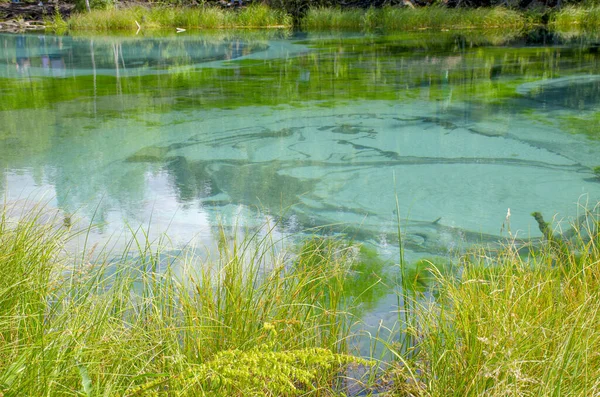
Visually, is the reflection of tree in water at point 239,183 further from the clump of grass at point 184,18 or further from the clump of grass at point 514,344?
the clump of grass at point 184,18

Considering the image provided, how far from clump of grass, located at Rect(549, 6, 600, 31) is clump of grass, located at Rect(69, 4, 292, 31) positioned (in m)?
7.28

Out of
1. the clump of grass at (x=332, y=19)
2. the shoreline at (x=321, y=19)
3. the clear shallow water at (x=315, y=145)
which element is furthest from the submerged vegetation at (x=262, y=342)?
the clump of grass at (x=332, y=19)

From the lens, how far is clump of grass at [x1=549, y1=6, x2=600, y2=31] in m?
14.6

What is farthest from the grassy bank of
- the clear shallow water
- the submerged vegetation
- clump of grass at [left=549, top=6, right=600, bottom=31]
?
the submerged vegetation

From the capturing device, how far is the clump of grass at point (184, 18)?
54.4ft

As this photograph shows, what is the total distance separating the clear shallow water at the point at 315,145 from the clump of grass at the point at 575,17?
7.30 meters

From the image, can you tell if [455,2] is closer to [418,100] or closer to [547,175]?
[418,100]

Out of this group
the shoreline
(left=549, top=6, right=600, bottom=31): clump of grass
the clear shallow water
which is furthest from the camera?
the shoreline

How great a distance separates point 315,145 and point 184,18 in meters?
14.4

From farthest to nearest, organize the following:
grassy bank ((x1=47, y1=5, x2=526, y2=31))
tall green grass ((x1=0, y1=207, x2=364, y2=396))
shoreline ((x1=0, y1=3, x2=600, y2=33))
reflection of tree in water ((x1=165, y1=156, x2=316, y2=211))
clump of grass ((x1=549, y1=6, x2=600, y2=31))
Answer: grassy bank ((x1=47, y1=5, x2=526, y2=31)) < shoreline ((x1=0, y1=3, x2=600, y2=33)) < clump of grass ((x1=549, y1=6, x2=600, y2=31)) < reflection of tree in water ((x1=165, y1=156, x2=316, y2=211)) < tall green grass ((x1=0, y1=207, x2=364, y2=396))

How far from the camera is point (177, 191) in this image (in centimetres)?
341

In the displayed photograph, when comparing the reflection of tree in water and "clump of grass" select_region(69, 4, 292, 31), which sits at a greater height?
"clump of grass" select_region(69, 4, 292, 31)

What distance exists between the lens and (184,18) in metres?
17.4

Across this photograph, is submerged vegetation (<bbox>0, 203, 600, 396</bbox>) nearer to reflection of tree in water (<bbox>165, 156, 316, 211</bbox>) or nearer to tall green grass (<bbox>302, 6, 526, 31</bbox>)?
reflection of tree in water (<bbox>165, 156, 316, 211</bbox>)
